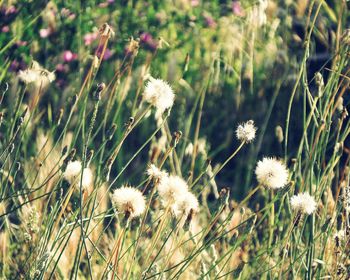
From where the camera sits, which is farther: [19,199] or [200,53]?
[200,53]

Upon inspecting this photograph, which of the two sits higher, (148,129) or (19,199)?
(148,129)

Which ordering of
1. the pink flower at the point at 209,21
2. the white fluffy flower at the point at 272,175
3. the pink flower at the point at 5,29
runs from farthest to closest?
the pink flower at the point at 209,21 → the pink flower at the point at 5,29 → the white fluffy flower at the point at 272,175

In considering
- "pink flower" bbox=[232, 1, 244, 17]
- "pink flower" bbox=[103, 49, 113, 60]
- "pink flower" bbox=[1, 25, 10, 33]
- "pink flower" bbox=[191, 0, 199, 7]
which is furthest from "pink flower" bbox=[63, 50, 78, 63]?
"pink flower" bbox=[232, 1, 244, 17]

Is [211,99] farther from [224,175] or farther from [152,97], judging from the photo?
[152,97]

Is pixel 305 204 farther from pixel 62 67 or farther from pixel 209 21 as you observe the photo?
pixel 209 21

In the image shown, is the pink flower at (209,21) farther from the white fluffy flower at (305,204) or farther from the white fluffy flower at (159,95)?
the white fluffy flower at (305,204)

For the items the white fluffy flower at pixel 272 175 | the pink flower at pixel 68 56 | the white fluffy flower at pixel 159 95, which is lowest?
the white fluffy flower at pixel 272 175

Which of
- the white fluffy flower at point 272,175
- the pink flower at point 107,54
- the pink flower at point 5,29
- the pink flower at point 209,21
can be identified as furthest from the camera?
the pink flower at point 209,21

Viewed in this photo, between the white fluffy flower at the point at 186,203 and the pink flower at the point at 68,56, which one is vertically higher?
the pink flower at the point at 68,56

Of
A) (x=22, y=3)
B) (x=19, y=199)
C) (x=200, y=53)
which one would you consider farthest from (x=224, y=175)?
(x=19, y=199)

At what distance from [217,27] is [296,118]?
70 centimetres

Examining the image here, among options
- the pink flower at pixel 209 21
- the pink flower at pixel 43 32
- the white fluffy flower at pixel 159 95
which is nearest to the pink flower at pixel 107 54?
the pink flower at pixel 43 32

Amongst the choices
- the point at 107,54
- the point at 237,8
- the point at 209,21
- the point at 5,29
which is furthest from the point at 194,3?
the point at 5,29

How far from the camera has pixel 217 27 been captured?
3680 mm
